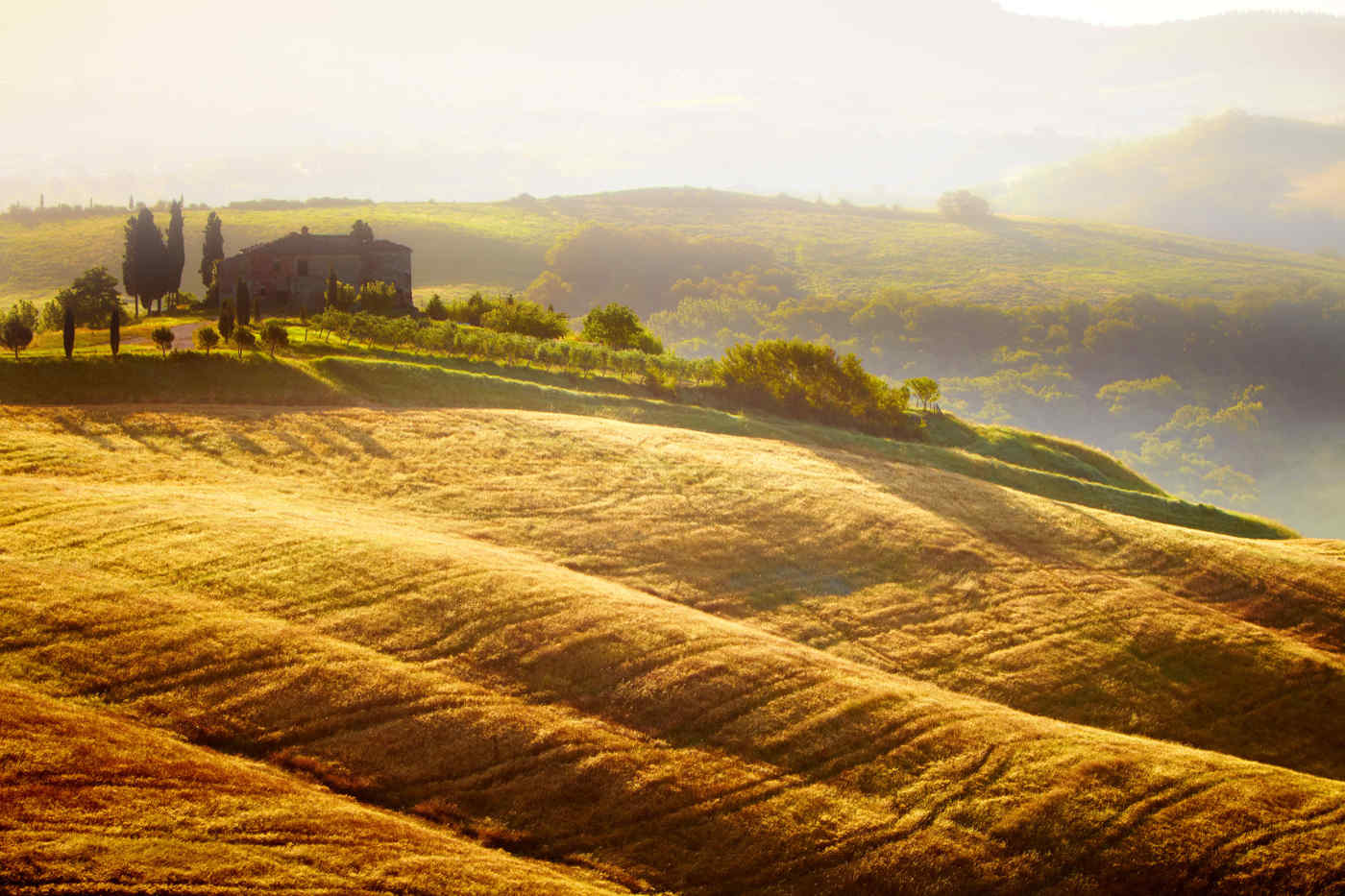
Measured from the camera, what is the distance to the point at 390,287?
91875 millimetres

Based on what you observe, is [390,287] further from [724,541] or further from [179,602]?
[179,602]

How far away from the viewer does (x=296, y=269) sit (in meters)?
94.9

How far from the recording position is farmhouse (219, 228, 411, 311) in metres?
94.6

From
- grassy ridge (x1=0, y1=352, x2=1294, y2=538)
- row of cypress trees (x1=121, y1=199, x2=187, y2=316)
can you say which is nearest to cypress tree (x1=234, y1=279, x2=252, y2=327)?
grassy ridge (x1=0, y1=352, x2=1294, y2=538)

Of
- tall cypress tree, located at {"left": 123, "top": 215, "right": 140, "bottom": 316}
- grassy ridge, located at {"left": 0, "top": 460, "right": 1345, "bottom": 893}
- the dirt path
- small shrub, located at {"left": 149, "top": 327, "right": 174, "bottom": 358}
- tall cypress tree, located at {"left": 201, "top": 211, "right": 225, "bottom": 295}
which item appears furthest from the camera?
tall cypress tree, located at {"left": 201, "top": 211, "right": 225, "bottom": 295}

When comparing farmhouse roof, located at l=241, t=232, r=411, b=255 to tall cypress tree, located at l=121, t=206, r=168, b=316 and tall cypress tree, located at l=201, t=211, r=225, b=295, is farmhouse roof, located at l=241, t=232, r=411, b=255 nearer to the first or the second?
tall cypress tree, located at l=121, t=206, r=168, b=316

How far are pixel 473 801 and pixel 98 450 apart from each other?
31.0m

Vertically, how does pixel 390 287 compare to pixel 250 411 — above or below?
above

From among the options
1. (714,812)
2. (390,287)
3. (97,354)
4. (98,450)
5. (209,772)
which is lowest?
(714,812)

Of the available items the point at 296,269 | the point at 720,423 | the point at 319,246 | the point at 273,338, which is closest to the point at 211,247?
the point at 319,246

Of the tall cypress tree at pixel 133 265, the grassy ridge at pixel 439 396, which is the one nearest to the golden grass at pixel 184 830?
the grassy ridge at pixel 439 396

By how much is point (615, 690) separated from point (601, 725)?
1.71 m

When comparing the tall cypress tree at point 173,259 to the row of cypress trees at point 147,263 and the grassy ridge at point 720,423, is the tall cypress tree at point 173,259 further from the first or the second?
the grassy ridge at point 720,423

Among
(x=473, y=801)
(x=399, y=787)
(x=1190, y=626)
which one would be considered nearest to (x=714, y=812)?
(x=473, y=801)
